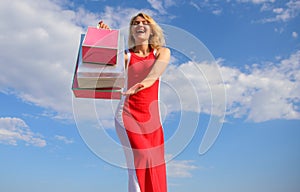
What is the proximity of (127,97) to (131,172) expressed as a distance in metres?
0.76

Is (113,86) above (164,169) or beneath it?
above

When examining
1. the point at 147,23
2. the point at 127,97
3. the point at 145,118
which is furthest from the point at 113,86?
the point at 147,23

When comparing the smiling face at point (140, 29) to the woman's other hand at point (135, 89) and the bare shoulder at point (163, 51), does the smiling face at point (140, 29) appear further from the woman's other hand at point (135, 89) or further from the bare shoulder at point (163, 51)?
the woman's other hand at point (135, 89)

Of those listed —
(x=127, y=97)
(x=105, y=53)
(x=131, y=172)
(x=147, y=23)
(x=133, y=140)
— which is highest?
(x=147, y=23)

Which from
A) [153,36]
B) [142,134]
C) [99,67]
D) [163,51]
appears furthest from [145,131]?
[153,36]

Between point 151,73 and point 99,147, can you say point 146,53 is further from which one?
point 99,147

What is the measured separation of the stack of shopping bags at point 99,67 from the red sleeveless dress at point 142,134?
0.21 metres

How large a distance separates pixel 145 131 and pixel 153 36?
3.47ft

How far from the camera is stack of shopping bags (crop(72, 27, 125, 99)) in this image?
155 inches

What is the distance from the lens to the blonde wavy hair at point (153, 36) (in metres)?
4.25

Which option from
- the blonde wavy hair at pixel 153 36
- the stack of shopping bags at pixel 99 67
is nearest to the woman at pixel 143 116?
the blonde wavy hair at pixel 153 36

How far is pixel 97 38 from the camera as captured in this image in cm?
405

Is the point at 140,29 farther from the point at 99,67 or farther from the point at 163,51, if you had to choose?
the point at 99,67

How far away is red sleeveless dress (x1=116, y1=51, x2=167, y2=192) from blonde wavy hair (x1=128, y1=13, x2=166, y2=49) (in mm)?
305
